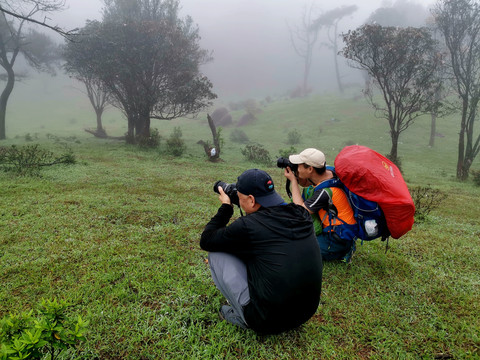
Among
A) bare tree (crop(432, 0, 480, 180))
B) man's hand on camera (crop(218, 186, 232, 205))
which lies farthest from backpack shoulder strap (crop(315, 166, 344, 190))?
bare tree (crop(432, 0, 480, 180))

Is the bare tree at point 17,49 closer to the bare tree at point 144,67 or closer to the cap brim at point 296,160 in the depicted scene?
the bare tree at point 144,67

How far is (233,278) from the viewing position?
7.63ft

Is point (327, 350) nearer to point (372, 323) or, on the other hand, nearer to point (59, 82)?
point (372, 323)

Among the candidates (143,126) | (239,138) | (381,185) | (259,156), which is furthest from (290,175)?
(239,138)

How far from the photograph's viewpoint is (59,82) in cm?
5528

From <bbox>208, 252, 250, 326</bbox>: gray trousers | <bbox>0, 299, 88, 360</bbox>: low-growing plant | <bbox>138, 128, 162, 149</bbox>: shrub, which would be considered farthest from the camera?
<bbox>138, 128, 162, 149</bbox>: shrub

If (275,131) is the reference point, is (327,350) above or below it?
below

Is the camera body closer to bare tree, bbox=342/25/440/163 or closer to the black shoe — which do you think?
the black shoe

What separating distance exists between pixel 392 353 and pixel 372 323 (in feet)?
1.21

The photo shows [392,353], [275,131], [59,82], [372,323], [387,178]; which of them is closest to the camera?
[392,353]

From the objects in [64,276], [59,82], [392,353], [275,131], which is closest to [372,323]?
[392,353]

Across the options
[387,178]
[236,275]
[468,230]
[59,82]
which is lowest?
[468,230]

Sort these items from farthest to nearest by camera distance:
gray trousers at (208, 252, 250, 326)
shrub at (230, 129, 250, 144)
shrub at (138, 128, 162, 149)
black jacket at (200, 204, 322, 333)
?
shrub at (230, 129, 250, 144)
shrub at (138, 128, 162, 149)
gray trousers at (208, 252, 250, 326)
black jacket at (200, 204, 322, 333)

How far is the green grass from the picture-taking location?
2473mm
